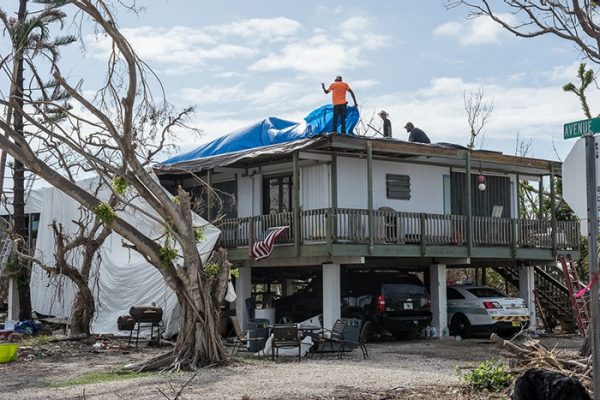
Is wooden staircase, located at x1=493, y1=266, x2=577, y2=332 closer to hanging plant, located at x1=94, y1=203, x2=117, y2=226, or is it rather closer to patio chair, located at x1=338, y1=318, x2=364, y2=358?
patio chair, located at x1=338, y1=318, x2=364, y2=358

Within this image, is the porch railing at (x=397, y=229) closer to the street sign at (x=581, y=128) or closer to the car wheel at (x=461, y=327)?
the car wheel at (x=461, y=327)

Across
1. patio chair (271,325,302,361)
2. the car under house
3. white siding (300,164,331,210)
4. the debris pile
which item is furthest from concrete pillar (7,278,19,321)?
the debris pile

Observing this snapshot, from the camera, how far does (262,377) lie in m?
14.5

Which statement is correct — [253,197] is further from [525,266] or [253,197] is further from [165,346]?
[525,266]

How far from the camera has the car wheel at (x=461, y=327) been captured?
23994 mm

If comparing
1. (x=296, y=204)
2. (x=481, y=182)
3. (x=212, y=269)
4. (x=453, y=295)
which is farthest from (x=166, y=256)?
(x=481, y=182)

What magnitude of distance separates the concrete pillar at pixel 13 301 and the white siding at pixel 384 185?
39.3 ft

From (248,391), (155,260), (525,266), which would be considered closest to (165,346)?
(155,260)

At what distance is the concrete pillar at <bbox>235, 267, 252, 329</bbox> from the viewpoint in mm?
24750

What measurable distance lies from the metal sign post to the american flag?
49.6 feet

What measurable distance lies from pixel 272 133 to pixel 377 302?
6343 millimetres

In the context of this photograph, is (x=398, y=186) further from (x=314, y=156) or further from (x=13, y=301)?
(x=13, y=301)

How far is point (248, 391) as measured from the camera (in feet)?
41.8

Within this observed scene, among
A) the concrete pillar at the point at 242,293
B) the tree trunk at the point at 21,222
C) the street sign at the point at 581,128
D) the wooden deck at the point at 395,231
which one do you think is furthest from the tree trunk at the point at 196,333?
the tree trunk at the point at 21,222
